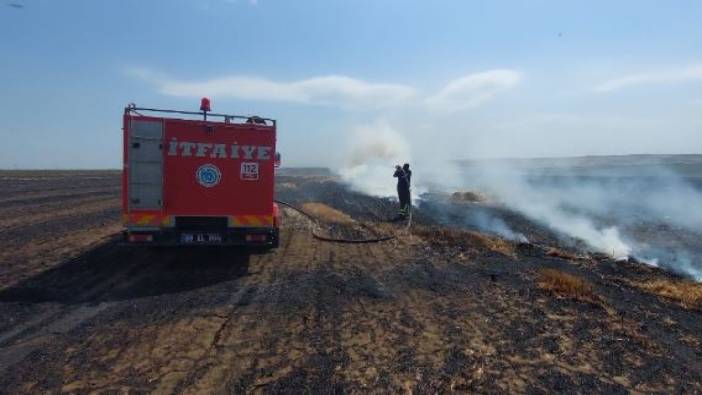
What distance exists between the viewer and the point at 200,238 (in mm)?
9273

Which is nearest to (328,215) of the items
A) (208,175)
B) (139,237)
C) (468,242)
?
(468,242)

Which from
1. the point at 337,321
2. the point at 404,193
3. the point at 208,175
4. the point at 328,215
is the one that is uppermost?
the point at 208,175

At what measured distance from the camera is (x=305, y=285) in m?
8.36

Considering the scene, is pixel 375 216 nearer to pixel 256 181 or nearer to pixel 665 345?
pixel 256 181

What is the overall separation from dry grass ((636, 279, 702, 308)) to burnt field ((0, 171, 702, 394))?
67mm

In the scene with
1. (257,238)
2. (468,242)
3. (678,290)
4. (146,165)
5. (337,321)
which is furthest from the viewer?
(468,242)

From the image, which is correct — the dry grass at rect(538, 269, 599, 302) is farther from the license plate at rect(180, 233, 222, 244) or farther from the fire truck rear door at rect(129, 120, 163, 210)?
the fire truck rear door at rect(129, 120, 163, 210)

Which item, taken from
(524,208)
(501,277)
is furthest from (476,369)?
(524,208)

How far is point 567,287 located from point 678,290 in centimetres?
220

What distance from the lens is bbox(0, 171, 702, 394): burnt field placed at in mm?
4762

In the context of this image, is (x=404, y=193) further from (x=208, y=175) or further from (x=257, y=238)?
(x=208, y=175)

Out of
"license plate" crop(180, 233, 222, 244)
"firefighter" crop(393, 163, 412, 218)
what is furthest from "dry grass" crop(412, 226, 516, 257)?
"license plate" crop(180, 233, 222, 244)

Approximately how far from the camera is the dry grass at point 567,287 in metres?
7.80

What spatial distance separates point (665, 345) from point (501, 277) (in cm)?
357
